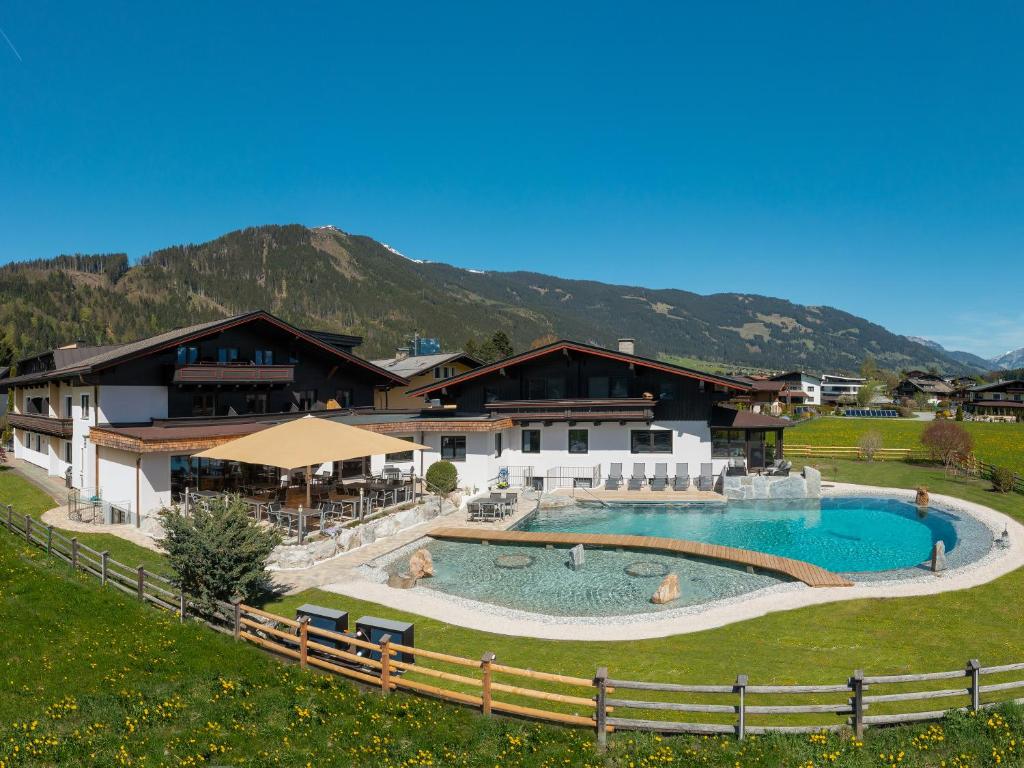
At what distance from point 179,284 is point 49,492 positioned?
551 feet

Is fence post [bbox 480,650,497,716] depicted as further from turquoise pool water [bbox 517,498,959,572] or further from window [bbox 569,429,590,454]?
window [bbox 569,429,590,454]

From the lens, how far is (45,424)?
26891 mm

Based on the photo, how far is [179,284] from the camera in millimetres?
171500

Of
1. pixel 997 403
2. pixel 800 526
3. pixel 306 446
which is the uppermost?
pixel 306 446

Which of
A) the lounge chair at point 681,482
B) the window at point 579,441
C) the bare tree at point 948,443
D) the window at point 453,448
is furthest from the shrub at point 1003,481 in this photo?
the window at point 453,448

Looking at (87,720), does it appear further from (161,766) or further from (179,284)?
(179,284)

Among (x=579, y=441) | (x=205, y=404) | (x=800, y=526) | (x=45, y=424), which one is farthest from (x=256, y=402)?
(x=800, y=526)

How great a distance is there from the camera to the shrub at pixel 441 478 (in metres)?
22.8

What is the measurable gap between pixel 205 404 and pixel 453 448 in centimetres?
1048

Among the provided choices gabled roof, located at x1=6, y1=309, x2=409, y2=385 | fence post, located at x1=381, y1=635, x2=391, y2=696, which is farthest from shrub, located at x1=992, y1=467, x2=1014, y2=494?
gabled roof, located at x1=6, y1=309, x2=409, y2=385

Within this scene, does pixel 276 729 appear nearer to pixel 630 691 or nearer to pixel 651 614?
pixel 630 691

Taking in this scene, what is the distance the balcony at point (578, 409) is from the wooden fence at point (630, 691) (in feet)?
59.7

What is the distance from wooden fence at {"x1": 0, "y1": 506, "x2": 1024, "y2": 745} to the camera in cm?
733

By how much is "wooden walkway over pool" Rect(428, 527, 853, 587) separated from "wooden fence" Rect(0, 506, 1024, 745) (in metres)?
5.27
